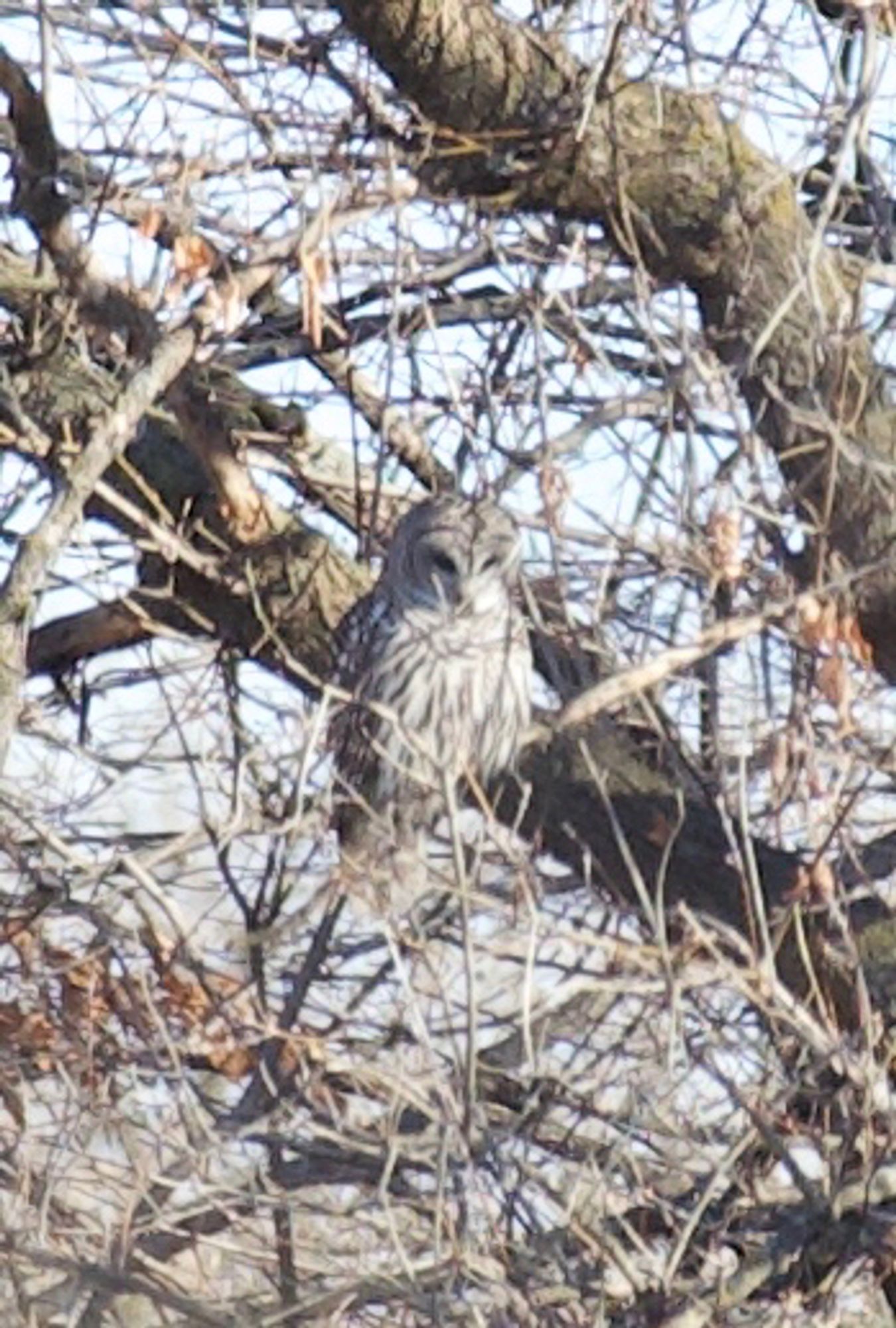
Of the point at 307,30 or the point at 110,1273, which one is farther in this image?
the point at 307,30

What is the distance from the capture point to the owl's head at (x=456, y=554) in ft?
22.1

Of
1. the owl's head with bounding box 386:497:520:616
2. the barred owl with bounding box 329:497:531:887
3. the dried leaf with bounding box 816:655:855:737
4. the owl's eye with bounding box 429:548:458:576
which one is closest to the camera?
the dried leaf with bounding box 816:655:855:737

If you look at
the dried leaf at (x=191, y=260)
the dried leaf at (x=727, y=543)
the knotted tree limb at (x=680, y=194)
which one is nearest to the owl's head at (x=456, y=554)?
the knotted tree limb at (x=680, y=194)

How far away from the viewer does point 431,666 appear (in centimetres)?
788

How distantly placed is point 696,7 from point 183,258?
1.21m

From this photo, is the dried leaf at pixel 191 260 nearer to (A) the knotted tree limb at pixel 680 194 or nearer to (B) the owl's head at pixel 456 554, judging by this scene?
(A) the knotted tree limb at pixel 680 194

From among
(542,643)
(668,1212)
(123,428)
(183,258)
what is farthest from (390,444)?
(668,1212)

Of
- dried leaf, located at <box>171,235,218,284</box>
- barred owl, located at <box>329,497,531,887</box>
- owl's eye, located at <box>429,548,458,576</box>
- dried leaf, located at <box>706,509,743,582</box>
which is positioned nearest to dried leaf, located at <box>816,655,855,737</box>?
dried leaf, located at <box>706,509,743,582</box>

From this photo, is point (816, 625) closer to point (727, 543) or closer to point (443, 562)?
point (727, 543)

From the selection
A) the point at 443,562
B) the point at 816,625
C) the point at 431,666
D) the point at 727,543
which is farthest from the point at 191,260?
the point at 431,666

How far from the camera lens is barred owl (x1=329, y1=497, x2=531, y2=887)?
6148mm

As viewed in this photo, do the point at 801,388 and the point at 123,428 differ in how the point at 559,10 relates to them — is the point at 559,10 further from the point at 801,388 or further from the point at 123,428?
the point at 123,428

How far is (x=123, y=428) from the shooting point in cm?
516

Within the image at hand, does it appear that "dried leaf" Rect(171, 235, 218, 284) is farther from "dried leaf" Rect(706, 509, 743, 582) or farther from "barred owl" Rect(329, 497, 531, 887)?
"dried leaf" Rect(706, 509, 743, 582)
